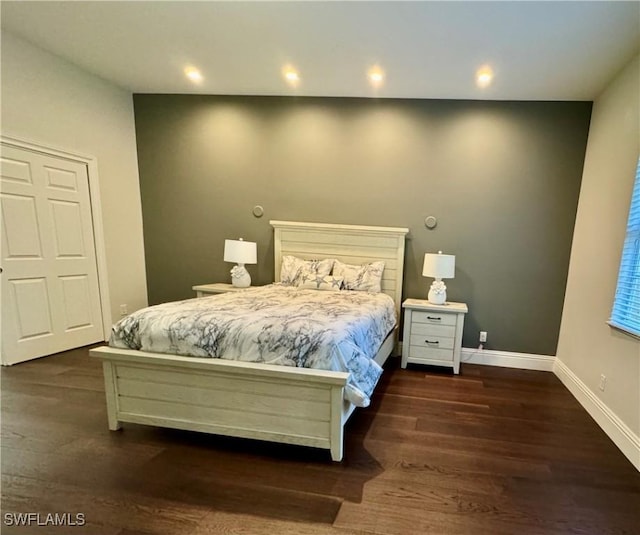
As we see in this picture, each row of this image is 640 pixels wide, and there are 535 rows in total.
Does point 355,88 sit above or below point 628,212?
above

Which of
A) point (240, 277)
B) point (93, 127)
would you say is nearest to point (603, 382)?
point (240, 277)

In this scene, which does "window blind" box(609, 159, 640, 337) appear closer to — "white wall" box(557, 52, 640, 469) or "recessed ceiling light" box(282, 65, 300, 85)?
"white wall" box(557, 52, 640, 469)

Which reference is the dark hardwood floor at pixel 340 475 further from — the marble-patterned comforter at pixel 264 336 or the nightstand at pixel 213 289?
the nightstand at pixel 213 289

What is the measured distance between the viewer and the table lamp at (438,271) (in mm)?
3270

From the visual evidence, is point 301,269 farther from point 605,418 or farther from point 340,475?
point 605,418

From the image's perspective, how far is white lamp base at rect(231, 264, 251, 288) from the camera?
378 centimetres

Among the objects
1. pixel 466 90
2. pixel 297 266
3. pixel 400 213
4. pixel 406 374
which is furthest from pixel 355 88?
pixel 406 374

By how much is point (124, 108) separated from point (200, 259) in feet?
6.40

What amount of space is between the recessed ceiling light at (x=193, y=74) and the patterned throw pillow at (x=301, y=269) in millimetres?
2034

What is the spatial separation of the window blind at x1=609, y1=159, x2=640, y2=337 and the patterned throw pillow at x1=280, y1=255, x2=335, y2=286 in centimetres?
236

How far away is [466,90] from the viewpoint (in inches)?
127

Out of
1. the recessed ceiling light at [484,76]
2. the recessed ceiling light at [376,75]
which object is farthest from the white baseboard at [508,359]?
the recessed ceiling light at [376,75]

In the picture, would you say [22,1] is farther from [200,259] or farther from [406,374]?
[406,374]

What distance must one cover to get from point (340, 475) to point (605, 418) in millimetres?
1949
